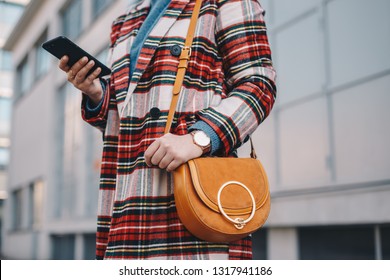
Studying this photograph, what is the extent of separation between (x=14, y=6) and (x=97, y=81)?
20138 millimetres

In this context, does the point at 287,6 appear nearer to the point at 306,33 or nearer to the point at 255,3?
the point at 306,33

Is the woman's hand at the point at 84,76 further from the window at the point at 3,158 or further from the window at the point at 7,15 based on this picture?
the window at the point at 3,158

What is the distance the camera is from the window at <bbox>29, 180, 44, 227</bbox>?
15125 millimetres

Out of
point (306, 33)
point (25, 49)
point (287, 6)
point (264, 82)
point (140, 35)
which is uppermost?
point (25, 49)

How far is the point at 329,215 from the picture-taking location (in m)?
4.34

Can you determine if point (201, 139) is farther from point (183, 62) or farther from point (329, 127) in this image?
point (329, 127)

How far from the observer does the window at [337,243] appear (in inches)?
163

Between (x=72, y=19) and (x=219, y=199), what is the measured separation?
1322cm

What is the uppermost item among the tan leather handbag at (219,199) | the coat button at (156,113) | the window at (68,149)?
the window at (68,149)

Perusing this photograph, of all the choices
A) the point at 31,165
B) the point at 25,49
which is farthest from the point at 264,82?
the point at 25,49

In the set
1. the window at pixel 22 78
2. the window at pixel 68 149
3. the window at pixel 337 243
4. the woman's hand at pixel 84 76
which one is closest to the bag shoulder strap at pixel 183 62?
the woman's hand at pixel 84 76

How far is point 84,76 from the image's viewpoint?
1.50 metres

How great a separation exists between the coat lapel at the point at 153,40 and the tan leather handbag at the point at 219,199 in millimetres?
202
